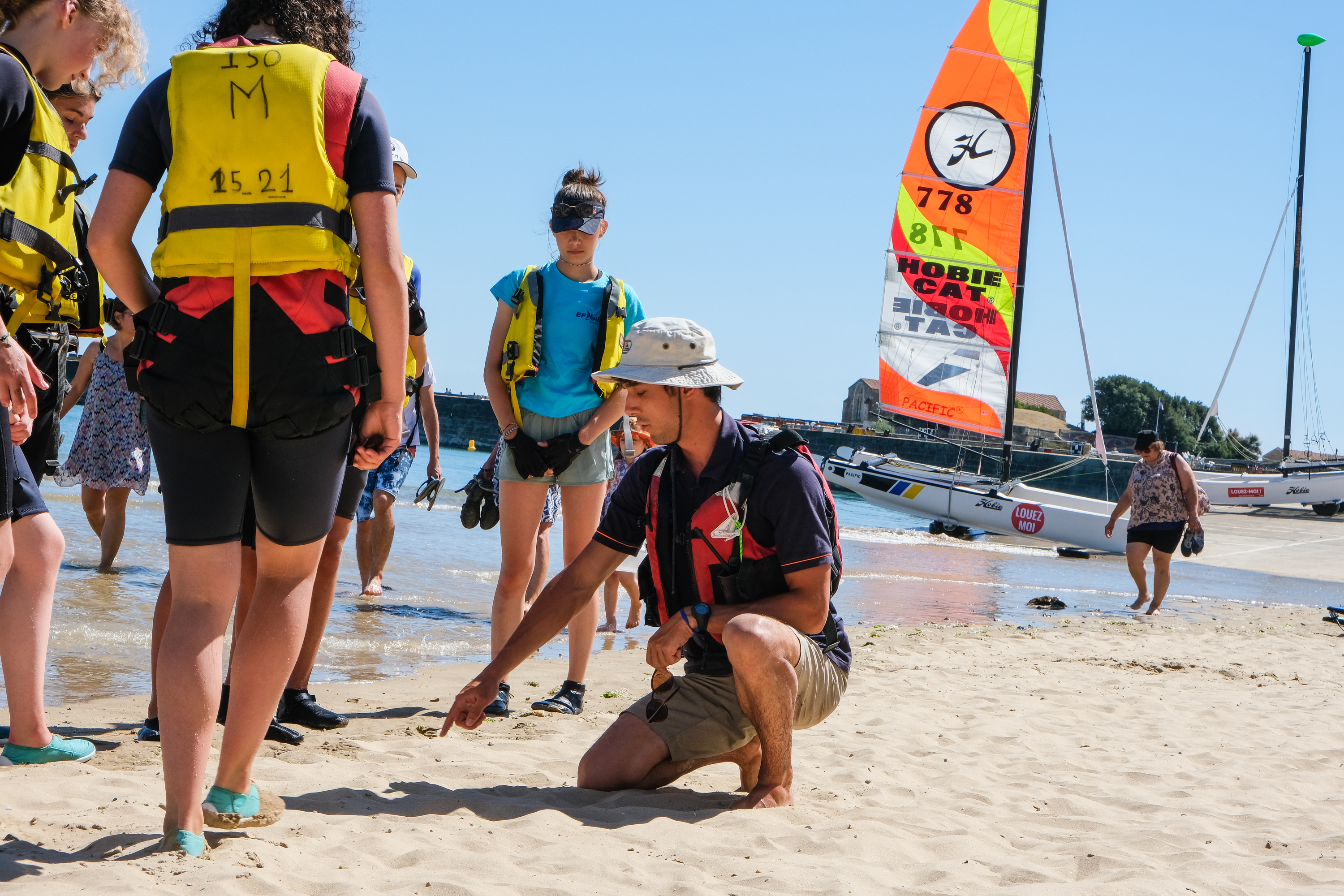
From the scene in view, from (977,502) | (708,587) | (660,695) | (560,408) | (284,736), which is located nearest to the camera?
(708,587)

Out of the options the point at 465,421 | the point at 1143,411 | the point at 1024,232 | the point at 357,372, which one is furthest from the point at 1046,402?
the point at 357,372

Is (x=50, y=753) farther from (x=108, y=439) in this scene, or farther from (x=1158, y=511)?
(x=1158, y=511)

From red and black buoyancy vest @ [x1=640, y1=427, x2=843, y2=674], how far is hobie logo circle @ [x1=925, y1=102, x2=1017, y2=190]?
60.7ft

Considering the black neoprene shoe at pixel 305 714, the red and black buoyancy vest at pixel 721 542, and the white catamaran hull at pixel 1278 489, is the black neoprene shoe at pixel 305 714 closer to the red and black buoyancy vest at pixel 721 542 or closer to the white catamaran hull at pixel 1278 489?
the red and black buoyancy vest at pixel 721 542

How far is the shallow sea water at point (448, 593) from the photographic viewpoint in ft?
16.0

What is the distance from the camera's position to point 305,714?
3.44 metres

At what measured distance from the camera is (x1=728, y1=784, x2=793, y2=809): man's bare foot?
273 cm

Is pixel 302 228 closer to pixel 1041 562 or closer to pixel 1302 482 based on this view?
pixel 1041 562

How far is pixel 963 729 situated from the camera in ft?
12.9

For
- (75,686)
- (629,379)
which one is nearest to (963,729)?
(629,379)

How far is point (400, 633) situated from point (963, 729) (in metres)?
3.18

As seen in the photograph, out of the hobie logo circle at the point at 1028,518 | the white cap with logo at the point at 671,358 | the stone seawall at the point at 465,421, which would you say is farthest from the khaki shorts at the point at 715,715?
the stone seawall at the point at 465,421

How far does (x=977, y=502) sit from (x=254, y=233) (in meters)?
19.1

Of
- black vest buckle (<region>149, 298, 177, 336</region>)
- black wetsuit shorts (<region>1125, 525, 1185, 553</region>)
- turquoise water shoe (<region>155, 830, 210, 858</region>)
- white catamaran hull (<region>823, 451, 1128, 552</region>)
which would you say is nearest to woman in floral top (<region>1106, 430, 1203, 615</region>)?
black wetsuit shorts (<region>1125, 525, 1185, 553</region>)
